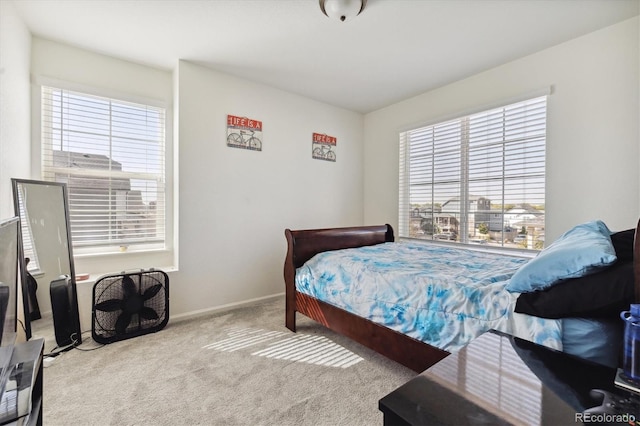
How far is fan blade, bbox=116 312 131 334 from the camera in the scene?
7.65 ft

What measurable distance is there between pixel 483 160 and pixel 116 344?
12.7ft

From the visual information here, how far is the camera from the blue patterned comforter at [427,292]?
1356 millimetres

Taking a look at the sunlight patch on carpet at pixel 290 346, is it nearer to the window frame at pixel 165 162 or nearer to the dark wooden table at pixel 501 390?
the window frame at pixel 165 162

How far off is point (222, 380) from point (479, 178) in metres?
3.07

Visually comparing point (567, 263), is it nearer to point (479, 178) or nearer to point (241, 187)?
point (479, 178)

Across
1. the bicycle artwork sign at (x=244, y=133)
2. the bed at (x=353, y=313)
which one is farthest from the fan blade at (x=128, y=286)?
the bicycle artwork sign at (x=244, y=133)

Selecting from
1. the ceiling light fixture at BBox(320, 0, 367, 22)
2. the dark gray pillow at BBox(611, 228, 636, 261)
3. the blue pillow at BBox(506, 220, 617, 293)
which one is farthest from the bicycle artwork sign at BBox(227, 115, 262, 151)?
the dark gray pillow at BBox(611, 228, 636, 261)

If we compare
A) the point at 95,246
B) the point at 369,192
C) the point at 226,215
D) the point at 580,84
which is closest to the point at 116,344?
the point at 95,246

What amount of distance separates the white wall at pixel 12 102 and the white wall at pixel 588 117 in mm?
4026

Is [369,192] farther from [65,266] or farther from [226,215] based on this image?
[65,266]

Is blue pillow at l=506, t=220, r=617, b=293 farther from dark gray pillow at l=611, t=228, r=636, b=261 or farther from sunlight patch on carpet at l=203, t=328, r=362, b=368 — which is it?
sunlight patch on carpet at l=203, t=328, r=362, b=368

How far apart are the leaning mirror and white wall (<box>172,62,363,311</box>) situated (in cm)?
82

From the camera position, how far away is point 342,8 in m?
1.97

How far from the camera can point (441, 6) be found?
205 cm
